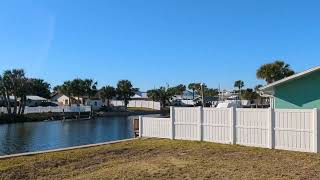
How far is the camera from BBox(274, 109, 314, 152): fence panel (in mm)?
17533

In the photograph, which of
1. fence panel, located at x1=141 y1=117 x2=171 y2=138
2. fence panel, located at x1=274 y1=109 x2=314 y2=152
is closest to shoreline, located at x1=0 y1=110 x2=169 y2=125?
fence panel, located at x1=141 y1=117 x2=171 y2=138

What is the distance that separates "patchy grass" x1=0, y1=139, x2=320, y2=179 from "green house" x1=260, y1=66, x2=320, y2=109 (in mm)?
6033

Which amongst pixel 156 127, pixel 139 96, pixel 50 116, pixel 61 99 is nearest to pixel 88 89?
pixel 61 99

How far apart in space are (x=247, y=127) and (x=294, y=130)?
2.17 meters

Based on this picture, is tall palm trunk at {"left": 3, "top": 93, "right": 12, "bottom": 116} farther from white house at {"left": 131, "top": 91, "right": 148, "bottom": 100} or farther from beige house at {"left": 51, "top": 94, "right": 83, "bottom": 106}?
white house at {"left": 131, "top": 91, "right": 148, "bottom": 100}

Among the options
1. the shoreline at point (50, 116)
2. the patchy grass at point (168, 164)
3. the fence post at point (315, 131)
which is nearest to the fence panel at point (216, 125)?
the patchy grass at point (168, 164)

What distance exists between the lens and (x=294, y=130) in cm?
1798

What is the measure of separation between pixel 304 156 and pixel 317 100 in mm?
7114

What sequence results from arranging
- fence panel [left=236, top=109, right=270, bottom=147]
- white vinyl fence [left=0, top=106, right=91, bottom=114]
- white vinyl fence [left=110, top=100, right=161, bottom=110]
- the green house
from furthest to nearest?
white vinyl fence [left=110, top=100, right=161, bottom=110], white vinyl fence [left=0, top=106, right=91, bottom=114], the green house, fence panel [left=236, top=109, right=270, bottom=147]

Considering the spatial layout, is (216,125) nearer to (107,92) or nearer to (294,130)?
(294,130)

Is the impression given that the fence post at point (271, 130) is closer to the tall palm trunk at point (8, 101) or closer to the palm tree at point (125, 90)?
the tall palm trunk at point (8, 101)

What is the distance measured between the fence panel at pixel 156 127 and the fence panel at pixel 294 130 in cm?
617

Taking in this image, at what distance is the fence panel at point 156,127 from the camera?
23328 mm

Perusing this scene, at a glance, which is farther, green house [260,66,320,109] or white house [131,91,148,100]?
white house [131,91,148,100]
